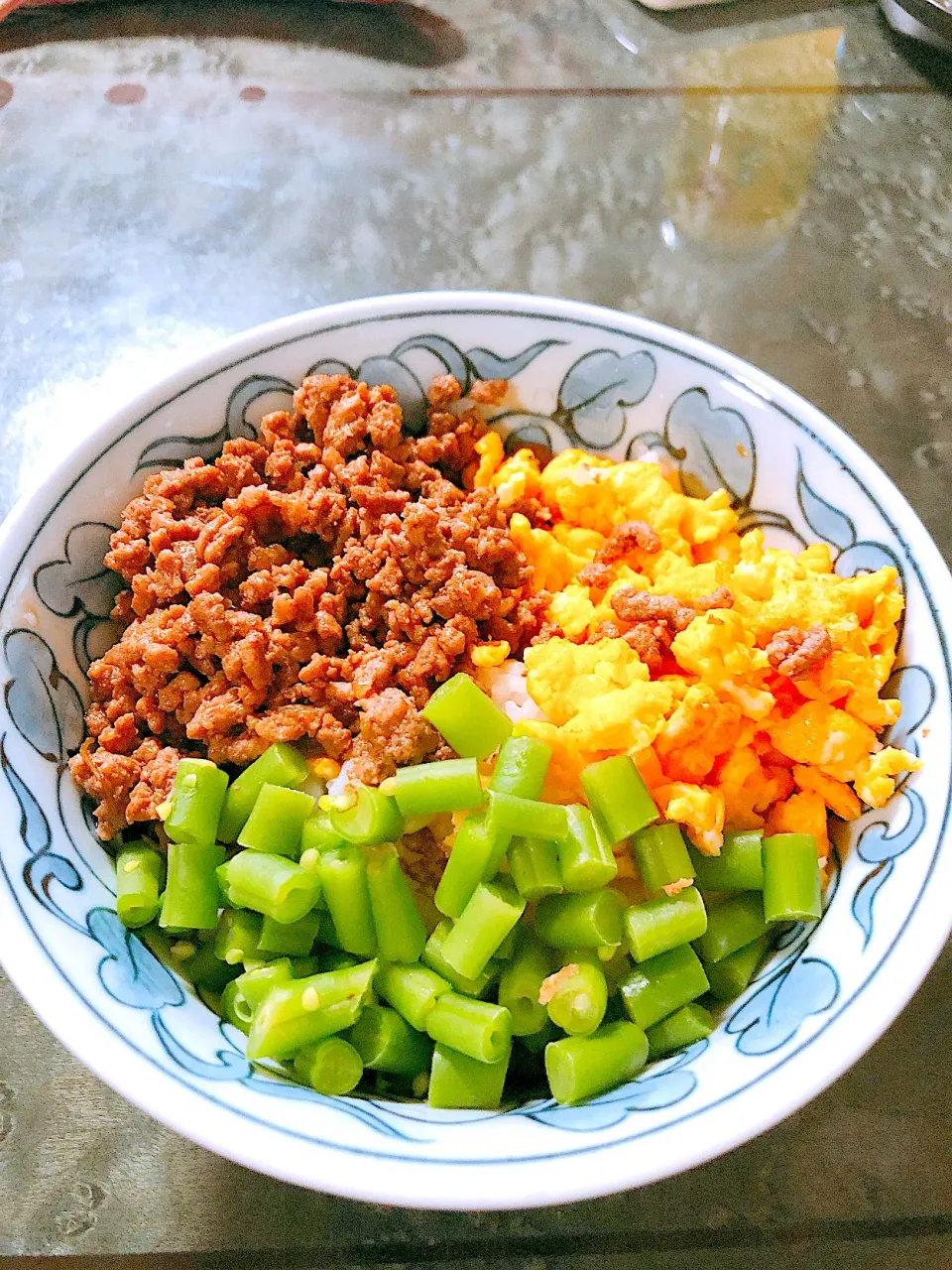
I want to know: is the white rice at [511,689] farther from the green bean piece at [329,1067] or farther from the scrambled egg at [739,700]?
the green bean piece at [329,1067]

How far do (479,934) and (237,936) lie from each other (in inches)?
12.6

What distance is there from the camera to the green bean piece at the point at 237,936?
1.23 m

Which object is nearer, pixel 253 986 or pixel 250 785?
pixel 253 986

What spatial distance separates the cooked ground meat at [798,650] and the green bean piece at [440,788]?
0.46m

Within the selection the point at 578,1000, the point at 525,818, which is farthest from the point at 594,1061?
the point at 525,818

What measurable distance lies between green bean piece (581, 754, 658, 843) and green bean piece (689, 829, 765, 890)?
128 mm

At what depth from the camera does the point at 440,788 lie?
1.25 meters

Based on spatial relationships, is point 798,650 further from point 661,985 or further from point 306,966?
point 306,966

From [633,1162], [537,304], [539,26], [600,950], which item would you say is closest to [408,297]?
[537,304]

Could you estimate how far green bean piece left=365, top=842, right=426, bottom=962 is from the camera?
1214mm

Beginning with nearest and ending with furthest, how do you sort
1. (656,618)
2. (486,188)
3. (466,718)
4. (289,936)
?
(289,936) < (466,718) < (656,618) < (486,188)

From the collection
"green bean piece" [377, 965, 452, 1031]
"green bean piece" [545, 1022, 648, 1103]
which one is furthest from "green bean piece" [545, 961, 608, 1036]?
"green bean piece" [377, 965, 452, 1031]

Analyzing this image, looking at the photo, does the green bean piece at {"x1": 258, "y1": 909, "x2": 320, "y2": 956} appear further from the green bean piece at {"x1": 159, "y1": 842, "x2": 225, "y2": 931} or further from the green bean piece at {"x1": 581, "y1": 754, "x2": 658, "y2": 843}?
the green bean piece at {"x1": 581, "y1": 754, "x2": 658, "y2": 843}

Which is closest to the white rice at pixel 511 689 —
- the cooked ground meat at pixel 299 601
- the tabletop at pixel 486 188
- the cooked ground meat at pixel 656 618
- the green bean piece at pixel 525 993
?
the cooked ground meat at pixel 299 601
